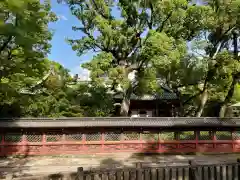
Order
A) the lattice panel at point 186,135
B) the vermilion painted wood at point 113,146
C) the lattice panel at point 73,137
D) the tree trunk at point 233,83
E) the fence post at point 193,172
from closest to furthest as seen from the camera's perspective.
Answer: the fence post at point 193,172
the vermilion painted wood at point 113,146
the lattice panel at point 73,137
the lattice panel at point 186,135
the tree trunk at point 233,83

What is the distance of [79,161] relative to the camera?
A: 15961 millimetres

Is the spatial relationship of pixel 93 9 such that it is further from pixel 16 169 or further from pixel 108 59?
pixel 16 169

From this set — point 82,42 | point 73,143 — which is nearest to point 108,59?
point 82,42

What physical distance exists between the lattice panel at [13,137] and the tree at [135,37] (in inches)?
234

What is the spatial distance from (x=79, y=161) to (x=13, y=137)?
15.1ft

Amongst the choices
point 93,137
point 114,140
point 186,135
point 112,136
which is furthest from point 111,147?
point 186,135

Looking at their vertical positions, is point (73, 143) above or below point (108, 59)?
below

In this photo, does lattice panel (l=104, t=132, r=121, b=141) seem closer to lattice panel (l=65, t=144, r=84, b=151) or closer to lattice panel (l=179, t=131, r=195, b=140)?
lattice panel (l=65, t=144, r=84, b=151)

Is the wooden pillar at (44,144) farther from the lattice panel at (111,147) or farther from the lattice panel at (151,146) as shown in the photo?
the lattice panel at (151,146)

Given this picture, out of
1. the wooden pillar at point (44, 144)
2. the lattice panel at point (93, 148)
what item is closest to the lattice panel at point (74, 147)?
the lattice panel at point (93, 148)

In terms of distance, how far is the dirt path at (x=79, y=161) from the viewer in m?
14.0

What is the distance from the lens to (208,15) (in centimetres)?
1975

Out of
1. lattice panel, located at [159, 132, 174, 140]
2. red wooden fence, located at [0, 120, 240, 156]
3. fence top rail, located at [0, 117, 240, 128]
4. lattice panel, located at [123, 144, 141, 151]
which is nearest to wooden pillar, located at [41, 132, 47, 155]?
red wooden fence, located at [0, 120, 240, 156]

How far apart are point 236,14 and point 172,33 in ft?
15.8
